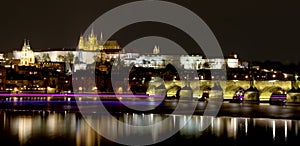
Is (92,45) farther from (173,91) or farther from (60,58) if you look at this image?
(173,91)

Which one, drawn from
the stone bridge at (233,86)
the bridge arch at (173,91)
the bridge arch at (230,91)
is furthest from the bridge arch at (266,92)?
the bridge arch at (173,91)

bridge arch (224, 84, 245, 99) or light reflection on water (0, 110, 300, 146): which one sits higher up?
bridge arch (224, 84, 245, 99)

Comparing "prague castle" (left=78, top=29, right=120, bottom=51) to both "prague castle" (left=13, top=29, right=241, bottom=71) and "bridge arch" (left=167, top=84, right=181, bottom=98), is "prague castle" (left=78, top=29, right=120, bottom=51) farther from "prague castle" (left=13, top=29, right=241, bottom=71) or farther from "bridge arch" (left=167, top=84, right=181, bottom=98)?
"bridge arch" (left=167, top=84, right=181, bottom=98)

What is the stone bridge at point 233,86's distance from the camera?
46375 mm

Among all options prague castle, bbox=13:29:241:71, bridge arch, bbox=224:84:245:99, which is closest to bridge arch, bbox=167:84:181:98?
bridge arch, bbox=224:84:245:99

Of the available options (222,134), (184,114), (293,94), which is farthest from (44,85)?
(222,134)

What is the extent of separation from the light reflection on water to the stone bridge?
657 inches

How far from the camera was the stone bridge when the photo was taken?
152 ft

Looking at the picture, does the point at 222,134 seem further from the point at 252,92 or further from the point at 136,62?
the point at 136,62

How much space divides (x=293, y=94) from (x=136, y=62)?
223 ft

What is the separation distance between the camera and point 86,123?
90.8ft

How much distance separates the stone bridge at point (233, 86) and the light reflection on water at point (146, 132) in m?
16.7

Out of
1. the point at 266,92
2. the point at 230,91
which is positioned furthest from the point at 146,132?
the point at 230,91

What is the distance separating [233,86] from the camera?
165 feet
